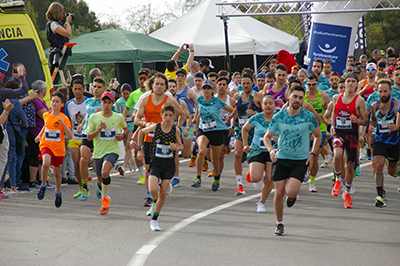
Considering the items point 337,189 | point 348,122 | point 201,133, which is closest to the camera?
point 348,122

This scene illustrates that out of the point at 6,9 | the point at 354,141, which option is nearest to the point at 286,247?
the point at 354,141

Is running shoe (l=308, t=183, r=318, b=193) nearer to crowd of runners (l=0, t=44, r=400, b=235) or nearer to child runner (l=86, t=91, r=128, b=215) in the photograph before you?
crowd of runners (l=0, t=44, r=400, b=235)

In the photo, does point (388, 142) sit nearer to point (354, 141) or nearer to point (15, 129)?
point (354, 141)

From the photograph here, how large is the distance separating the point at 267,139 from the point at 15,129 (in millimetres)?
4987

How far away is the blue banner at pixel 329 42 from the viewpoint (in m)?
17.5

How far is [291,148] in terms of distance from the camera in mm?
6859

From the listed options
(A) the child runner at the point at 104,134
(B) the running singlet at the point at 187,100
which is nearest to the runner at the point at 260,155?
(A) the child runner at the point at 104,134

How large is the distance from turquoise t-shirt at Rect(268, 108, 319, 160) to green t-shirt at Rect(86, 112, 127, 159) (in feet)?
8.97

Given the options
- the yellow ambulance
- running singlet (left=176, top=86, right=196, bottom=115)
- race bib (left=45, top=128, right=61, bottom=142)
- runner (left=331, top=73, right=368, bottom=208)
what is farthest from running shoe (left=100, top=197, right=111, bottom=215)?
runner (left=331, top=73, right=368, bottom=208)

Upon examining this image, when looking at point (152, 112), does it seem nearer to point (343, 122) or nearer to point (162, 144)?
point (162, 144)

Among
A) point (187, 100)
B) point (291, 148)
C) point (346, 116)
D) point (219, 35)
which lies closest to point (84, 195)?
point (187, 100)

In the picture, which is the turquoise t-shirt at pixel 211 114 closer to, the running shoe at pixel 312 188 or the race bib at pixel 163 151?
the running shoe at pixel 312 188

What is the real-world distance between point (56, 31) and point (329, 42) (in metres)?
9.28

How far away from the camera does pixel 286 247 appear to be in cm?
621
